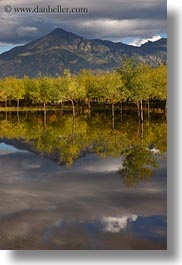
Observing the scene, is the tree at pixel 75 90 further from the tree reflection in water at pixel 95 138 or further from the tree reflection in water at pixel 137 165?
the tree reflection in water at pixel 137 165

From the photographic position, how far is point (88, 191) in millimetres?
6832

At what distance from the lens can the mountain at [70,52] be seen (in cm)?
646

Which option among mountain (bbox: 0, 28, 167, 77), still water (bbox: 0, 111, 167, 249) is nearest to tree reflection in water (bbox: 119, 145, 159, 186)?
still water (bbox: 0, 111, 167, 249)

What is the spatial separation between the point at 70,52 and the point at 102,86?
5.55 m

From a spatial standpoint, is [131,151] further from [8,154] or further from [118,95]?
[118,95]

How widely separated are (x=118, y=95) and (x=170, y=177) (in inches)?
332

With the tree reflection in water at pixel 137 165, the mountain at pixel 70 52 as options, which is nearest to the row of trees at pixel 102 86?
the mountain at pixel 70 52

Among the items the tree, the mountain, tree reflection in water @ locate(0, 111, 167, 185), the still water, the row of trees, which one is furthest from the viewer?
the tree

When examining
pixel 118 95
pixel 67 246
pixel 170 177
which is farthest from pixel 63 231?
pixel 118 95

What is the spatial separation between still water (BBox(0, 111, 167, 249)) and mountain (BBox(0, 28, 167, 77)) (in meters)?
1.17

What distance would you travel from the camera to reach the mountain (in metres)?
6.46

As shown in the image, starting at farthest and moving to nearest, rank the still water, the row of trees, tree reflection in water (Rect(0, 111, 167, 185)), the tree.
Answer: the tree → the row of trees → tree reflection in water (Rect(0, 111, 167, 185)) → the still water

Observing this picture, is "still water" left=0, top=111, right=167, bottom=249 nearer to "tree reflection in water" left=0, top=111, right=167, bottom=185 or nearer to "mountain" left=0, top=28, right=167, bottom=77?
"tree reflection in water" left=0, top=111, right=167, bottom=185

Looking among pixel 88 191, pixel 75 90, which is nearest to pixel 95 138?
pixel 75 90
